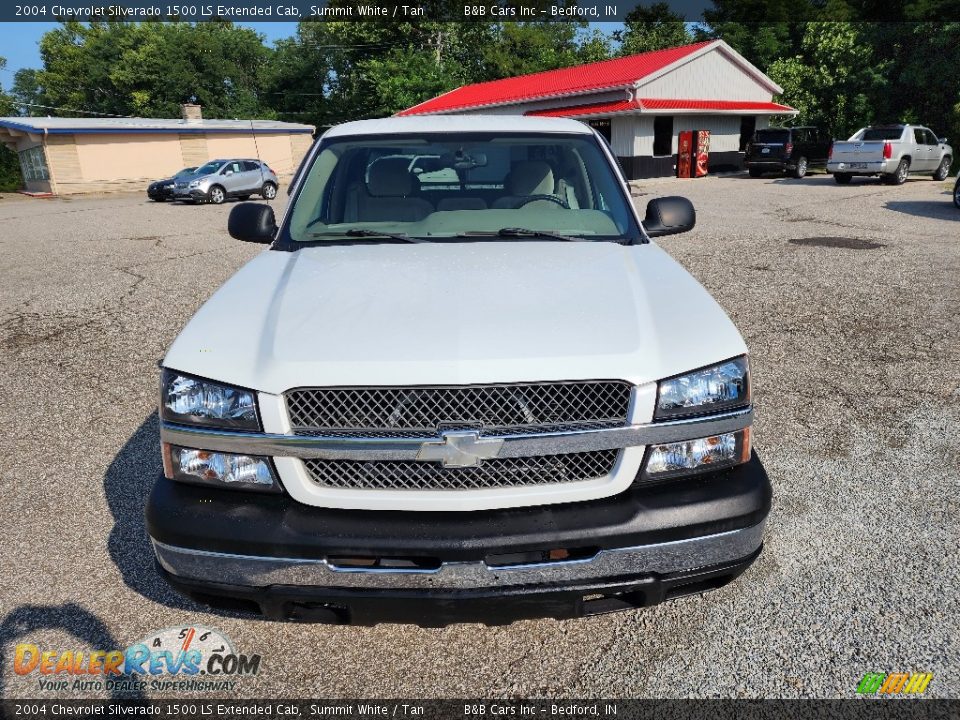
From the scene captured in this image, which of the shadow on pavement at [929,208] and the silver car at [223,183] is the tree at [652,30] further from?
the shadow on pavement at [929,208]

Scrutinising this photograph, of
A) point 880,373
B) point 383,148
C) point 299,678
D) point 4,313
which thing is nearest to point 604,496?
point 299,678

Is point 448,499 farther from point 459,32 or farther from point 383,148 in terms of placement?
point 459,32

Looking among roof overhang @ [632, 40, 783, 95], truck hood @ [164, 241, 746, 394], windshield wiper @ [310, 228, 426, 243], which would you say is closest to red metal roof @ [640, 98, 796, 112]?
roof overhang @ [632, 40, 783, 95]

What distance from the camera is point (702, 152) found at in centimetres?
2978

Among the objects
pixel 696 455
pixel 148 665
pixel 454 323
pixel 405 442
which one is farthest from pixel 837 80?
pixel 148 665

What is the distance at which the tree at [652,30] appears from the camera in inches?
2341

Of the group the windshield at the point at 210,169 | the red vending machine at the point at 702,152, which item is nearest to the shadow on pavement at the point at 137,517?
the windshield at the point at 210,169

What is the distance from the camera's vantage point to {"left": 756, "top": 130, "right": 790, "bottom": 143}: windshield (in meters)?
25.9

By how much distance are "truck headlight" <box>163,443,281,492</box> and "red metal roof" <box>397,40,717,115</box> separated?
2714 centimetres

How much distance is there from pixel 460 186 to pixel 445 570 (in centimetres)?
245

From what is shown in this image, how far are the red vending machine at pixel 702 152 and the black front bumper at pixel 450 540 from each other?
29878 millimetres

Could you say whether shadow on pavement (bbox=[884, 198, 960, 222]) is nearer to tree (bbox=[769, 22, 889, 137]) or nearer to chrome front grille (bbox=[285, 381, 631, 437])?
chrome front grille (bbox=[285, 381, 631, 437])

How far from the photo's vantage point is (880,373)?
540cm

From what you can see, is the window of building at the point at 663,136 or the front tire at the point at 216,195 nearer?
the front tire at the point at 216,195
